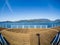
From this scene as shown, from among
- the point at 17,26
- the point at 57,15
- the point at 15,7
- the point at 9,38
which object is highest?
the point at 15,7

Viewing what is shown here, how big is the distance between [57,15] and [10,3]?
3.25 ft

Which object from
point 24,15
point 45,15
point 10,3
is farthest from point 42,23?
point 10,3

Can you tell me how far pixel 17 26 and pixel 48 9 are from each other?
0.72m

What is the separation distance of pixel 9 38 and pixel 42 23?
2.38ft

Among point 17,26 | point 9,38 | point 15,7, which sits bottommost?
point 9,38

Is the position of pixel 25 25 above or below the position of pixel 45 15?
below

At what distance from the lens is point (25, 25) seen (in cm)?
294

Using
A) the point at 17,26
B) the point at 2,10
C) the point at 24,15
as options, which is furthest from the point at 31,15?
the point at 2,10

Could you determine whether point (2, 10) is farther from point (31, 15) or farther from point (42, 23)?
point (42, 23)

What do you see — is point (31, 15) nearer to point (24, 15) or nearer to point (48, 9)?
point (24, 15)

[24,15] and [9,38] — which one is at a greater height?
[24,15]

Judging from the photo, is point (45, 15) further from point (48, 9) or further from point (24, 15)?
point (24, 15)

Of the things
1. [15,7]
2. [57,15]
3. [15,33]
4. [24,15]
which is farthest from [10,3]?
[57,15]

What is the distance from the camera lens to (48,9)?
299 centimetres
